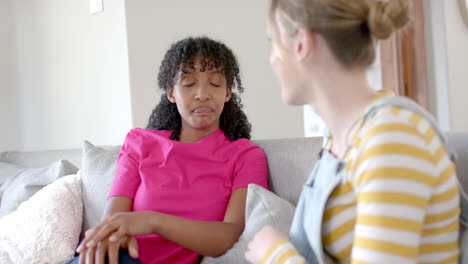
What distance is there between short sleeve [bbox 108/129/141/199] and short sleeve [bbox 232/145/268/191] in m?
0.32

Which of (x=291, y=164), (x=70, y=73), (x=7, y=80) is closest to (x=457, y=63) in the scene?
(x=291, y=164)

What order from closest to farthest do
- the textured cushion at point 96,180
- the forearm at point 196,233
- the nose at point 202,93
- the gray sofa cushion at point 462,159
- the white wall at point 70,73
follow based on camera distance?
the gray sofa cushion at point 462,159 → the forearm at point 196,233 → the nose at point 202,93 → the textured cushion at point 96,180 → the white wall at point 70,73

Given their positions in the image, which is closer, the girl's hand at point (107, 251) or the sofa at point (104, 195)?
the girl's hand at point (107, 251)

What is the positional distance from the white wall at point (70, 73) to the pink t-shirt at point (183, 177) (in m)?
1.40

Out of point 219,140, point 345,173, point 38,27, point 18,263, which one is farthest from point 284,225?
point 38,27

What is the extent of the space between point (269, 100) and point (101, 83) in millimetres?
1019

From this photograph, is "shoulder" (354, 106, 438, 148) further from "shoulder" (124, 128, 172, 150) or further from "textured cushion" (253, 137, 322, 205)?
"shoulder" (124, 128, 172, 150)

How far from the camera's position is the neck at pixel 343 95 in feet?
2.72

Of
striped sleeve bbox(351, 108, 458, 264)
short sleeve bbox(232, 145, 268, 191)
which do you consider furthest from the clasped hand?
striped sleeve bbox(351, 108, 458, 264)

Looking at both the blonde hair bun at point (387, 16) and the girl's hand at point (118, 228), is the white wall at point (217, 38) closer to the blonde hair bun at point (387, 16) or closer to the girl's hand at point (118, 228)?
the girl's hand at point (118, 228)

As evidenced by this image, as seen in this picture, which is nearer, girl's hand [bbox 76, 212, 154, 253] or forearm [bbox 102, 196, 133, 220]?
girl's hand [bbox 76, 212, 154, 253]

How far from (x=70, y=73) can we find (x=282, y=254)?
9.64 feet

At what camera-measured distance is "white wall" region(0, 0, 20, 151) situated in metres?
3.92

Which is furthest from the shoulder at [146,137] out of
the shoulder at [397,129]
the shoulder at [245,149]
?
the shoulder at [397,129]
